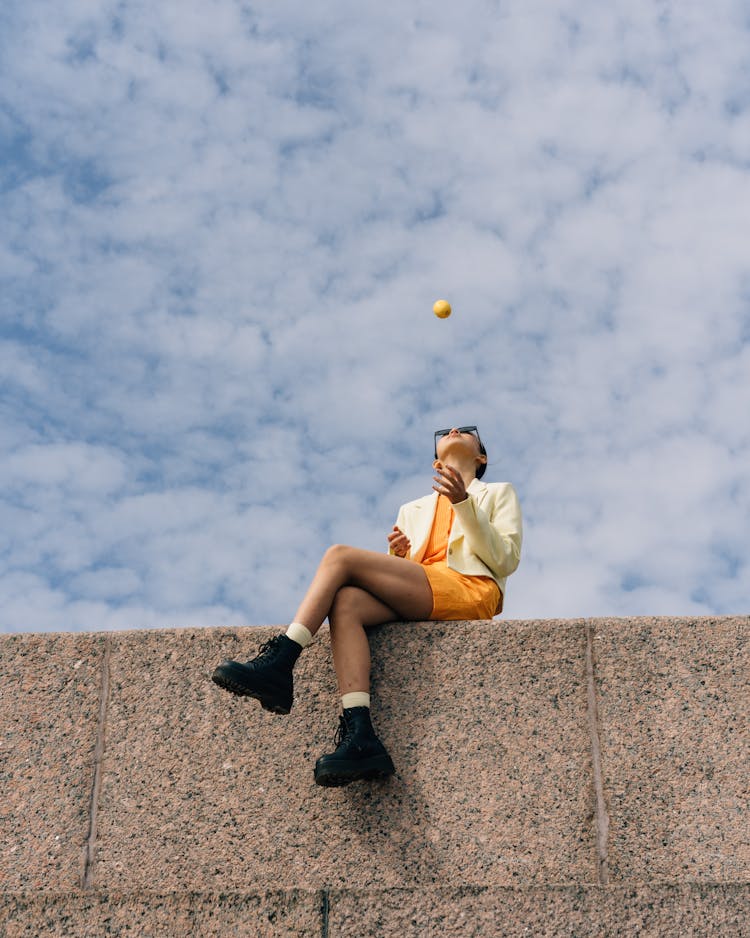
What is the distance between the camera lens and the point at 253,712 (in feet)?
15.2

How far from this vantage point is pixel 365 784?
175 inches

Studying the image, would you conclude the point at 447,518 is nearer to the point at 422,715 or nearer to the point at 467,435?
the point at 467,435

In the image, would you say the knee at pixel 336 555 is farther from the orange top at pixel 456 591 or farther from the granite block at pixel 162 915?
the granite block at pixel 162 915

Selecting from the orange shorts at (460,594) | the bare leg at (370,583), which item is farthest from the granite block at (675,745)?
the bare leg at (370,583)

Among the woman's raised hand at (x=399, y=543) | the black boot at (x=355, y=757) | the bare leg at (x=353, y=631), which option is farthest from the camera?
the woman's raised hand at (x=399, y=543)

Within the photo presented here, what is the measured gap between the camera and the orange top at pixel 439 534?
5.16 m

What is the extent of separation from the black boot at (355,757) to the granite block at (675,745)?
0.91m

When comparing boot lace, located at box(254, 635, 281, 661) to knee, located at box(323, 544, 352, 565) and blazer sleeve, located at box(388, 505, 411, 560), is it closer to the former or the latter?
knee, located at box(323, 544, 352, 565)

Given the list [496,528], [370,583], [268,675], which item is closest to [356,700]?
[268,675]

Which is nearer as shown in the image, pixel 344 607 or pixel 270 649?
pixel 270 649

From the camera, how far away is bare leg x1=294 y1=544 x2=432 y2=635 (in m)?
4.49

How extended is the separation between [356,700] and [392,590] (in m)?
0.51

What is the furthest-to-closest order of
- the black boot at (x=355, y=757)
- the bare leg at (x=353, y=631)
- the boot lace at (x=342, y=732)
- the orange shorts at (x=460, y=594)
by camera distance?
the orange shorts at (x=460, y=594) → the bare leg at (x=353, y=631) → the boot lace at (x=342, y=732) → the black boot at (x=355, y=757)

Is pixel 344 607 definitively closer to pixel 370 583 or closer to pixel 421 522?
pixel 370 583
